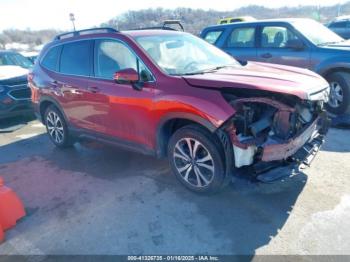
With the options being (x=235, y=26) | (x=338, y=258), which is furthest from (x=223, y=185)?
(x=235, y=26)

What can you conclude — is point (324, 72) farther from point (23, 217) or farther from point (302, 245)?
point (23, 217)

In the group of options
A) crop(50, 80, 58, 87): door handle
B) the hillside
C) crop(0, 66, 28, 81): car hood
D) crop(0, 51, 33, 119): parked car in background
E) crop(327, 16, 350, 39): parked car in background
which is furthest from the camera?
the hillside

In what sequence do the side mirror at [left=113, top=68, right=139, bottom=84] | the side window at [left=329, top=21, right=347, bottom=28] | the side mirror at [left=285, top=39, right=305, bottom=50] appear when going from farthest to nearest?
the side window at [left=329, top=21, right=347, bottom=28] < the side mirror at [left=285, top=39, right=305, bottom=50] < the side mirror at [left=113, top=68, right=139, bottom=84]

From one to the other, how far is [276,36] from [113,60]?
4195 mm

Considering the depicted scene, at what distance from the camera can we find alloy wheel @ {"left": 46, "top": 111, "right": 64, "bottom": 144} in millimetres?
5629

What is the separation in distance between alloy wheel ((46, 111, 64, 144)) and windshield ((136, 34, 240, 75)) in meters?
2.37

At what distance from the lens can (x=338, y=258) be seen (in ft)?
8.68

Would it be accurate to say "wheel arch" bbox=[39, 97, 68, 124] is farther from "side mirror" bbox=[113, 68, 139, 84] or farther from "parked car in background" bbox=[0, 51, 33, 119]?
"side mirror" bbox=[113, 68, 139, 84]

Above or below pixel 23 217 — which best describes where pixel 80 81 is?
above

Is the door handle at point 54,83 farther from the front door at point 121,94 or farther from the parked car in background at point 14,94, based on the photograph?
the parked car in background at point 14,94

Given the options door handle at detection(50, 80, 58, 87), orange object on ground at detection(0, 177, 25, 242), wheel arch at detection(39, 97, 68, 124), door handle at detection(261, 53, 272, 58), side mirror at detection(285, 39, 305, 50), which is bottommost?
orange object on ground at detection(0, 177, 25, 242)

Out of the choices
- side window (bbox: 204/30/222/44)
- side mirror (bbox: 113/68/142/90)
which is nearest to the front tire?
side mirror (bbox: 113/68/142/90)

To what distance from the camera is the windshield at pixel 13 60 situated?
8789 mm

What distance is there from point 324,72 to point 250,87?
372 cm
